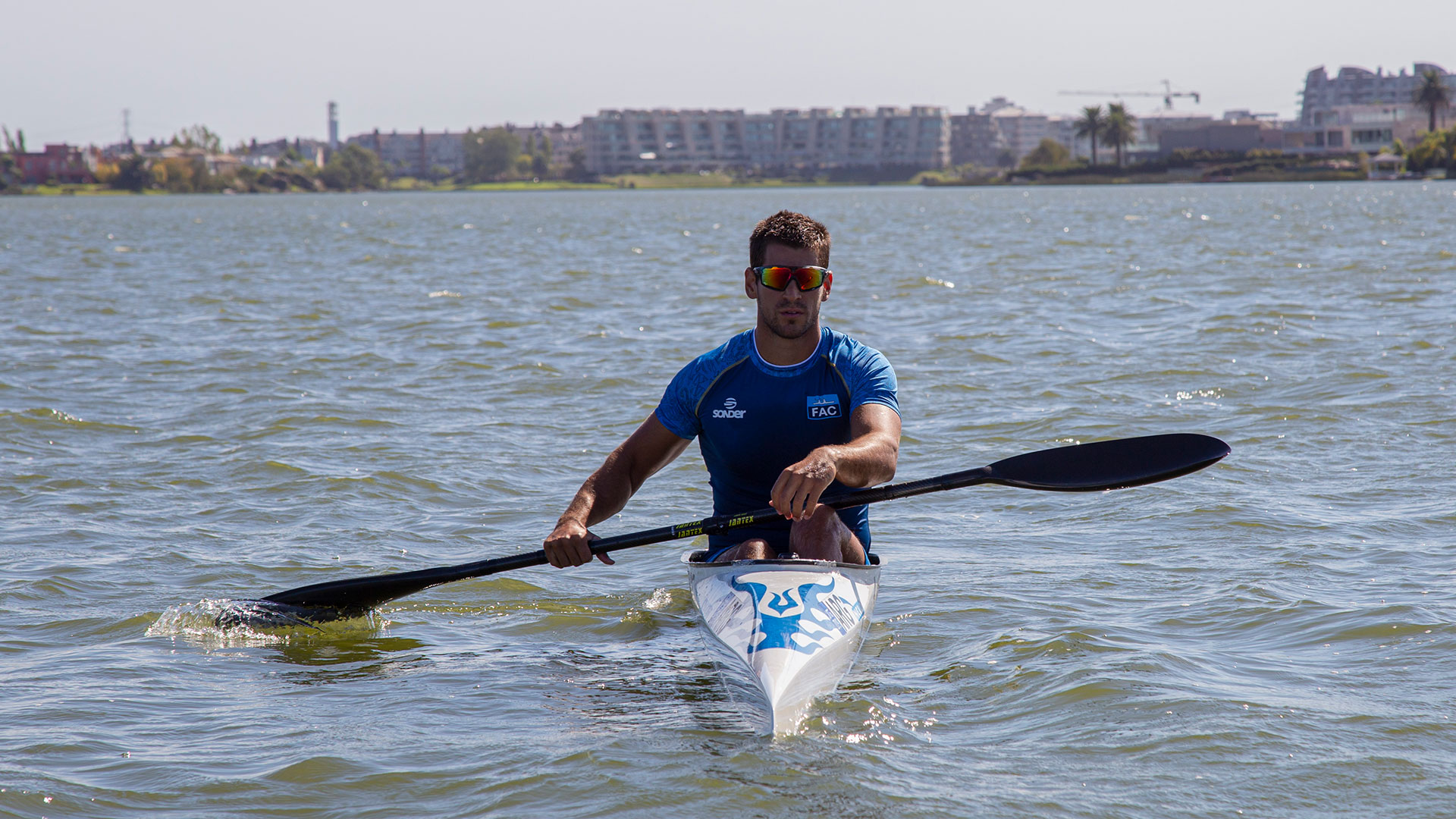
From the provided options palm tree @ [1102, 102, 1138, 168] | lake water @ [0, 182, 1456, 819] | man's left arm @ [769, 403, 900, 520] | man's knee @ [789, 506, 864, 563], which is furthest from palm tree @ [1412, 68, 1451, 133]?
man's knee @ [789, 506, 864, 563]

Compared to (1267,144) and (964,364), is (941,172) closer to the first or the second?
(1267,144)

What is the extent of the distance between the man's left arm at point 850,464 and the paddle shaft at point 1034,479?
402mm

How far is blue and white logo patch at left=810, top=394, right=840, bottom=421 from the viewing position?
17.9 ft

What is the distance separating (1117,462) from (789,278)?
6.11 ft

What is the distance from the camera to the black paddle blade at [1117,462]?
229 inches

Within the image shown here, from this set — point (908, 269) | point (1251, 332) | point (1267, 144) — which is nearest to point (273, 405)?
point (1251, 332)

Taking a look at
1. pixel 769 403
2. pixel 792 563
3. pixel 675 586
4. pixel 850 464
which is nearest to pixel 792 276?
pixel 769 403

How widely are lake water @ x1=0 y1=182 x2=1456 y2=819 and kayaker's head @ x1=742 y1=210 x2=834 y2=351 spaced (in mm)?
1453

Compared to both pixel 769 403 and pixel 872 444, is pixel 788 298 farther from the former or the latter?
pixel 872 444

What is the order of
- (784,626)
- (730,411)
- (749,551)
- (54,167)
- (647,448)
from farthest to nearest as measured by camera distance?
(54,167), (647,448), (730,411), (749,551), (784,626)

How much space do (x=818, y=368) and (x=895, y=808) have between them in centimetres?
205

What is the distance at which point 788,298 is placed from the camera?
17.4 feet

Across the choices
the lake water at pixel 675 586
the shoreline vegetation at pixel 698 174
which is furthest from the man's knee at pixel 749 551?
the shoreline vegetation at pixel 698 174

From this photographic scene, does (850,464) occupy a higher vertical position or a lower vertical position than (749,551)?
higher
